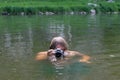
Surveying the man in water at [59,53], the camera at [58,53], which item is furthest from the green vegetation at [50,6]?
the camera at [58,53]

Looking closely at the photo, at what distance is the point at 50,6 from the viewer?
63.3 meters

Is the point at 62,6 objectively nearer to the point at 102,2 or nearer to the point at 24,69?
the point at 102,2

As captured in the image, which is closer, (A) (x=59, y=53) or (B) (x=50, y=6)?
(A) (x=59, y=53)

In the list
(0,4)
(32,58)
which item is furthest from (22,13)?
(32,58)

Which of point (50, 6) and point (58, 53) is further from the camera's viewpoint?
point (50, 6)

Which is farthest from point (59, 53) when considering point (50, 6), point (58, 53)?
point (50, 6)

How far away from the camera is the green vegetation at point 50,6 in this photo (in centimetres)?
5789

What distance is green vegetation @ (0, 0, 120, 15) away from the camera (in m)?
57.9

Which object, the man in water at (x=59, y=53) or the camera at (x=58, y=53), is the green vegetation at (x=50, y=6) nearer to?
the man in water at (x=59, y=53)

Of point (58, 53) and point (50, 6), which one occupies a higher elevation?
point (58, 53)

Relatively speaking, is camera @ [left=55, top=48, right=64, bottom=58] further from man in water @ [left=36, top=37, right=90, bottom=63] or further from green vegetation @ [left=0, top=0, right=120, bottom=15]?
green vegetation @ [left=0, top=0, right=120, bottom=15]

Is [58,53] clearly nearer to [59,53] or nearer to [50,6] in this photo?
[59,53]

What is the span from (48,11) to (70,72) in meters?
50.6

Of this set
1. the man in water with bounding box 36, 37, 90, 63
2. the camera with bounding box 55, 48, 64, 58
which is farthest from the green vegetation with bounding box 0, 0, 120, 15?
the camera with bounding box 55, 48, 64, 58
